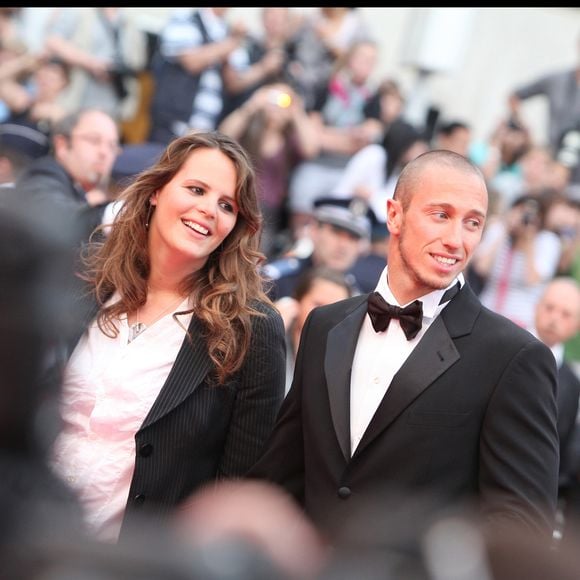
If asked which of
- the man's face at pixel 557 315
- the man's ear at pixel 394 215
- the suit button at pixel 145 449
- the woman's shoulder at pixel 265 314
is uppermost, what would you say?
the man's ear at pixel 394 215

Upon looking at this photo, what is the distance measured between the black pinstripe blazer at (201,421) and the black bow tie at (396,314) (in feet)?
1.37

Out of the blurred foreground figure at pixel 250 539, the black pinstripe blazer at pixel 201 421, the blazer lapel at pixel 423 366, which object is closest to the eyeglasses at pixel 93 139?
the black pinstripe blazer at pixel 201 421

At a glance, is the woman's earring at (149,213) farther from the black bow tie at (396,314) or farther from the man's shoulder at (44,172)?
the man's shoulder at (44,172)

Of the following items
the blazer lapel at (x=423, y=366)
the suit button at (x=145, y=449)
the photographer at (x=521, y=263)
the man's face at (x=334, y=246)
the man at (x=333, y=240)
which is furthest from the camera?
the photographer at (x=521, y=263)

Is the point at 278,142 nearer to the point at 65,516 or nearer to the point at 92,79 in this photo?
the point at 92,79

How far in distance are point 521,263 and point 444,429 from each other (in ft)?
18.4

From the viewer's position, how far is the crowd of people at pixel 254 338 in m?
1.66

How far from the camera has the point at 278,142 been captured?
8.97 m

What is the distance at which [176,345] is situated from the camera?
12.8ft

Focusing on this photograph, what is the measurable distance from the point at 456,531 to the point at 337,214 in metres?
6.02

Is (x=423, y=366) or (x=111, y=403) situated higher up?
(x=423, y=366)

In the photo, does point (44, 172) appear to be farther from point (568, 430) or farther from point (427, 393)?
point (427, 393)

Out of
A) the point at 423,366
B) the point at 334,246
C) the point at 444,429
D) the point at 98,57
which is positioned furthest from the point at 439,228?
the point at 98,57

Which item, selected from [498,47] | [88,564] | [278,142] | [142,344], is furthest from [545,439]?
[498,47]
